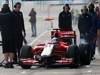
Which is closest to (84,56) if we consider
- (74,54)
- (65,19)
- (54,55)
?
(74,54)

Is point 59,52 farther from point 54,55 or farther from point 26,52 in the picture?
point 26,52

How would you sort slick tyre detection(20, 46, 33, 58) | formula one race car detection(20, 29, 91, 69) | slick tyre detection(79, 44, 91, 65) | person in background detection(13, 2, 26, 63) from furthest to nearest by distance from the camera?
person in background detection(13, 2, 26, 63), slick tyre detection(79, 44, 91, 65), slick tyre detection(20, 46, 33, 58), formula one race car detection(20, 29, 91, 69)

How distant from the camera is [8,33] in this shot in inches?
625

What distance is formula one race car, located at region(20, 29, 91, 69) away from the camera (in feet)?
49.9

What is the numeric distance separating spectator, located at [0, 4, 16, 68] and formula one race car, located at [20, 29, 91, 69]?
1.44 feet

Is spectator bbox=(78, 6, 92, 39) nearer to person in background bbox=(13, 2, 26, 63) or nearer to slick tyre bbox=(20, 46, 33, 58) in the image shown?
person in background bbox=(13, 2, 26, 63)

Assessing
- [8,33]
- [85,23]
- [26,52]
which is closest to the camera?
[26,52]

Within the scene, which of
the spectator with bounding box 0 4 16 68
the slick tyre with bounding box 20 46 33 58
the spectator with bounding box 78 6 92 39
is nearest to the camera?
the slick tyre with bounding box 20 46 33 58

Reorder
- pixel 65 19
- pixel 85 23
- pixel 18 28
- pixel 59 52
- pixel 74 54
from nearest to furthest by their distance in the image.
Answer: pixel 74 54
pixel 59 52
pixel 18 28
pixel 65 19
pixel 85 23

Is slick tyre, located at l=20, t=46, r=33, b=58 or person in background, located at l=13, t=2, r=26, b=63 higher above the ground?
person in background, located at l=13, t=2, r=26, b=63

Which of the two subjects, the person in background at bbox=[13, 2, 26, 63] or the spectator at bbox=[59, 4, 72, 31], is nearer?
the person in background at bbox=[13, 2, 26, 63]

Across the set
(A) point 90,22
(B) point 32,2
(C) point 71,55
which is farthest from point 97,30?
(B) point 32,2

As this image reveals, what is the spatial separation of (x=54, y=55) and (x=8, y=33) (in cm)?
153

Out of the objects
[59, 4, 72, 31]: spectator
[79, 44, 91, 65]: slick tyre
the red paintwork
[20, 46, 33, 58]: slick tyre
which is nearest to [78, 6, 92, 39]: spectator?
[59, 4, 72, 31]: spectator
